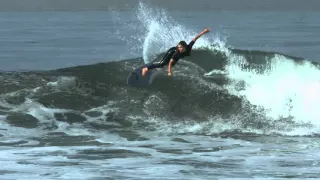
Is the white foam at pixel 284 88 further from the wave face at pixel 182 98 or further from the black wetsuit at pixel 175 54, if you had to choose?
the black wetsuit at pixel 175 54

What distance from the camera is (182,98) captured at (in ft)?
80.8

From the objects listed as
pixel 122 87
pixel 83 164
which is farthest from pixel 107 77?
pixel 83 164

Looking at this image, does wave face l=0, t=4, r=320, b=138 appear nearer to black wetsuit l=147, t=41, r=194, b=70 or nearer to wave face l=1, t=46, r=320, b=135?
wave face l=1, t=46, r=320, b=135

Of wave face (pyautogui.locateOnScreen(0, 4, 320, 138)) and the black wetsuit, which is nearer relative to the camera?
the black wetsuit

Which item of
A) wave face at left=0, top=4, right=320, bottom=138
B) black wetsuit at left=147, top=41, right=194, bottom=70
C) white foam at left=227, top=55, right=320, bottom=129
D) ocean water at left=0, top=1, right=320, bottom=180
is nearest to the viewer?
ocean water at left=0, top=1, right=320, bottom=180

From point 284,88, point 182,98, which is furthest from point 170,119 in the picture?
point 284,88

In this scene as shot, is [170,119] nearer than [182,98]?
Yes

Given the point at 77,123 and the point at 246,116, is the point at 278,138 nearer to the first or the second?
the point at 246,116

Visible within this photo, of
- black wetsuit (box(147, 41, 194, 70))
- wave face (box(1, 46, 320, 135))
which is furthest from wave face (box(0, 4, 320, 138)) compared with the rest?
black wetsuit (box(147, 41, 194, 70))

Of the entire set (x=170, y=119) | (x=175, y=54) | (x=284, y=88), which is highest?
(x=175, y=54)

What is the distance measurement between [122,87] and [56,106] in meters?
3.02

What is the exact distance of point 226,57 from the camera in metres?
29.1

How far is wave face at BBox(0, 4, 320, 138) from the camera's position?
2184cm

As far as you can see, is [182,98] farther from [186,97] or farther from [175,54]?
[175,54]
